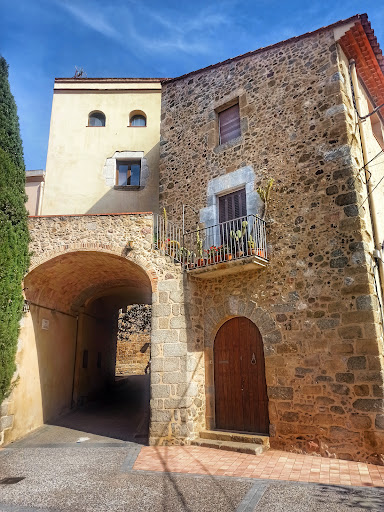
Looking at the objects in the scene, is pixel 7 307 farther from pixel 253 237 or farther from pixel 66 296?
pixel 253 237

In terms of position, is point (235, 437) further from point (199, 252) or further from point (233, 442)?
point (199, 252)

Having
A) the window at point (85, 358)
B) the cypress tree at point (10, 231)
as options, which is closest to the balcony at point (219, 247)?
the cypress tree at point (10, 231)

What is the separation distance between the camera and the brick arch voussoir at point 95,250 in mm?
8484

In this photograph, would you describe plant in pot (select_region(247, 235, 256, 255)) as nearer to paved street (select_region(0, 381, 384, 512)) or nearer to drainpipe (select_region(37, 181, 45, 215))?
paved street (select_region(0, 381, 384, 512))

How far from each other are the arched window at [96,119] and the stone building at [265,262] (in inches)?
175

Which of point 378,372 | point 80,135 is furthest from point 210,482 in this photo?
point 80,135

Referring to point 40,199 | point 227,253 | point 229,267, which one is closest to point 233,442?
point 229,267

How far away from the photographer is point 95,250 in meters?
8.68

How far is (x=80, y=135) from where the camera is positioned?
12.9 m

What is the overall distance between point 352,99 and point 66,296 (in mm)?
8819

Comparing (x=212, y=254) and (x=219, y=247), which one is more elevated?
(x=219, y=247)

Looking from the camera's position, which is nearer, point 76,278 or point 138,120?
point 76,278

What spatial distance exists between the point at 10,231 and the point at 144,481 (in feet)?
18.7

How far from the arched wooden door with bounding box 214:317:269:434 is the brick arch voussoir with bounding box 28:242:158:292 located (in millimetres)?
2237
